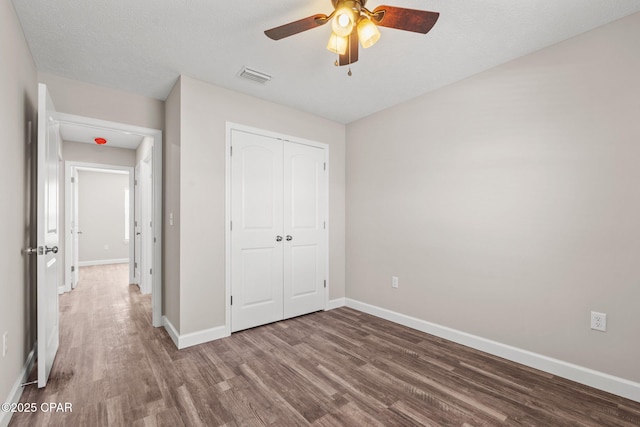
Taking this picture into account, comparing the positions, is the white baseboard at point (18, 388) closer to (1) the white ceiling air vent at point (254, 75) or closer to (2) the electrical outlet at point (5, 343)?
(2) the electrical outlet at point (5, 343)

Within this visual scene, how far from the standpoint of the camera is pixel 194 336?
2.82 meters

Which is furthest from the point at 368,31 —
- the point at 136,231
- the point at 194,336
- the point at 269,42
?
the point at 136,231

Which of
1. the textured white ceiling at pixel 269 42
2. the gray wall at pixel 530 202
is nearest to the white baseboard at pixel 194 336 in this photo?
the gray wall at pixel 530 202

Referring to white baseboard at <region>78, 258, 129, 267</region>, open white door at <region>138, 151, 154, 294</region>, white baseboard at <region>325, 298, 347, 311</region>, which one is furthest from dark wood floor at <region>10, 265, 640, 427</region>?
white baseboard at <region>78, 258, 129, 267</region>

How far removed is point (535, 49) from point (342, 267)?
3059 mm

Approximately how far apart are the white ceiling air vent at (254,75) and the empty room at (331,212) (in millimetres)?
34

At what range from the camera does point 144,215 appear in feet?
15.2

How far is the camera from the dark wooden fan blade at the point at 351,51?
179 cm

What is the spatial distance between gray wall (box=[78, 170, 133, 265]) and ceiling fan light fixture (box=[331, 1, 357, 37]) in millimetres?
8226

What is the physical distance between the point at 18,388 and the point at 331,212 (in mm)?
3201

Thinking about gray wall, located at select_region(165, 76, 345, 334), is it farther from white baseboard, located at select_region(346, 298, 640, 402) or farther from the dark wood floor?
white baseboard, located at select_region(346, 298, 640, 402)

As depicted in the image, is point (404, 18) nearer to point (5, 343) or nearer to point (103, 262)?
point (5, 343)

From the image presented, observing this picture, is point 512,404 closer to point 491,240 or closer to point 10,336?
point 491,240

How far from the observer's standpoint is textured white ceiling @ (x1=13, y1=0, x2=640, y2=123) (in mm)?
1893
